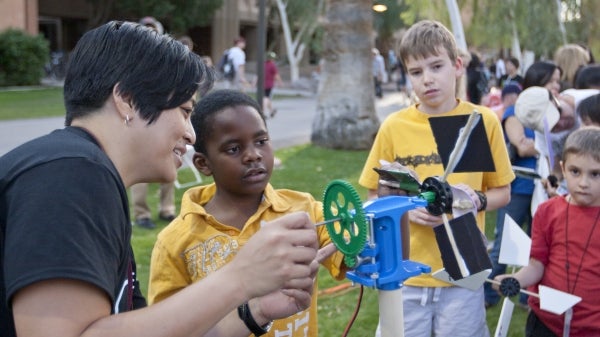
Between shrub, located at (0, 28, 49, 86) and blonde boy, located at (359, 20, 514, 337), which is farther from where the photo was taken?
shrub, located at (0, 28, 49, 86)

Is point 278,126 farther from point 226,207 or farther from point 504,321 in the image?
point 226,207

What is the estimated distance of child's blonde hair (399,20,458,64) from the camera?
292 cm

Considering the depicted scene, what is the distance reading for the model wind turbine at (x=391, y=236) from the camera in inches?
53.6

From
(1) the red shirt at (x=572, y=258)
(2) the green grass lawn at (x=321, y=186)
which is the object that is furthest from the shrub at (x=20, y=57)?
(1) the red shirt at (x=572, y=258)

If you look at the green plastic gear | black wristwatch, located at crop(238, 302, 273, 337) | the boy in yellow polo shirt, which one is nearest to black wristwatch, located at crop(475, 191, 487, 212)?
the boy in yellow polo shirt

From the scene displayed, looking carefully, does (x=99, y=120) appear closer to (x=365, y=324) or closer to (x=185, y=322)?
(x=185, y=322)

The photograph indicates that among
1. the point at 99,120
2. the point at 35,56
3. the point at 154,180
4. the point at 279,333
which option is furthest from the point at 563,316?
the point at 35,56

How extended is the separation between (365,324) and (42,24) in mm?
34078

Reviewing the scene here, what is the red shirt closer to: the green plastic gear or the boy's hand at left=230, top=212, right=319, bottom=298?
the green plastic gear

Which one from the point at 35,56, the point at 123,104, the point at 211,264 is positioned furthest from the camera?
the point at 35,56

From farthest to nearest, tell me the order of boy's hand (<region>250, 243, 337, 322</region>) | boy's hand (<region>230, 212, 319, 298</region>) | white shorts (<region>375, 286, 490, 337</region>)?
1. white shorts (<region>375, 286, 490, 337</region>)
2. boy's hand (<region>250, 243, 337, 322</region>)
3. boy's hand (<region>230, 212, 319, 298</region>)

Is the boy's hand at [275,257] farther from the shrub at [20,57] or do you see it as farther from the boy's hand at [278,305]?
the shrub at [20,57]

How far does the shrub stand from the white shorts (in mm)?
22606

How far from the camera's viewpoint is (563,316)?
9.65ft
